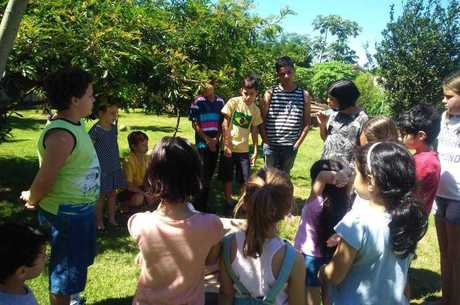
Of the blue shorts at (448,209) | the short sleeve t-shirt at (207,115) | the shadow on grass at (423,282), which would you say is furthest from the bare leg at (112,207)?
the blue shorts at (448,209)

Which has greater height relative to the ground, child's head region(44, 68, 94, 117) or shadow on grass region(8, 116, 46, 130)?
child's head region(44, 68, 94, 117)

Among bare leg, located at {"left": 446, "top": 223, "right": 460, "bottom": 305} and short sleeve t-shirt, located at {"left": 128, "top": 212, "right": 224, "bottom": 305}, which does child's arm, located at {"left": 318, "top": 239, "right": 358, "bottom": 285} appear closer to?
short sleeve t-shirt, located at {"left": 128, "top": 212, "right": 224, "bottom": 305}

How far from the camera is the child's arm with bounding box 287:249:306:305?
2.02 m

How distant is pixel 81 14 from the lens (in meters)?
4.12

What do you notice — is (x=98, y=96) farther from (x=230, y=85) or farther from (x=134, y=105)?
(x=230, y=85)

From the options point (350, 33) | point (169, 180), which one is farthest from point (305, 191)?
point (350, 33)

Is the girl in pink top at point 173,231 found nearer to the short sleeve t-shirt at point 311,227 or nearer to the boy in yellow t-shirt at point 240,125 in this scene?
the short sleeve t-shirt at point 311,227

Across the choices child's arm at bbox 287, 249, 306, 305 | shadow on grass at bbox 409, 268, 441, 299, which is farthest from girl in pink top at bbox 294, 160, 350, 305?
shadow on grass at bbox 409, 268, 441, 299

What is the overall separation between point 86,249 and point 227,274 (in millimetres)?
1077

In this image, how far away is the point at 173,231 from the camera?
6.53 ft

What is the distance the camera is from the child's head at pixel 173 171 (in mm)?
1976

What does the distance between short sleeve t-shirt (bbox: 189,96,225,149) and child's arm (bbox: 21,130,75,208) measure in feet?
10.5

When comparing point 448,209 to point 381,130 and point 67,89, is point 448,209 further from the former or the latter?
point 67,89

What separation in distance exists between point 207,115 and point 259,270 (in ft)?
12.5
